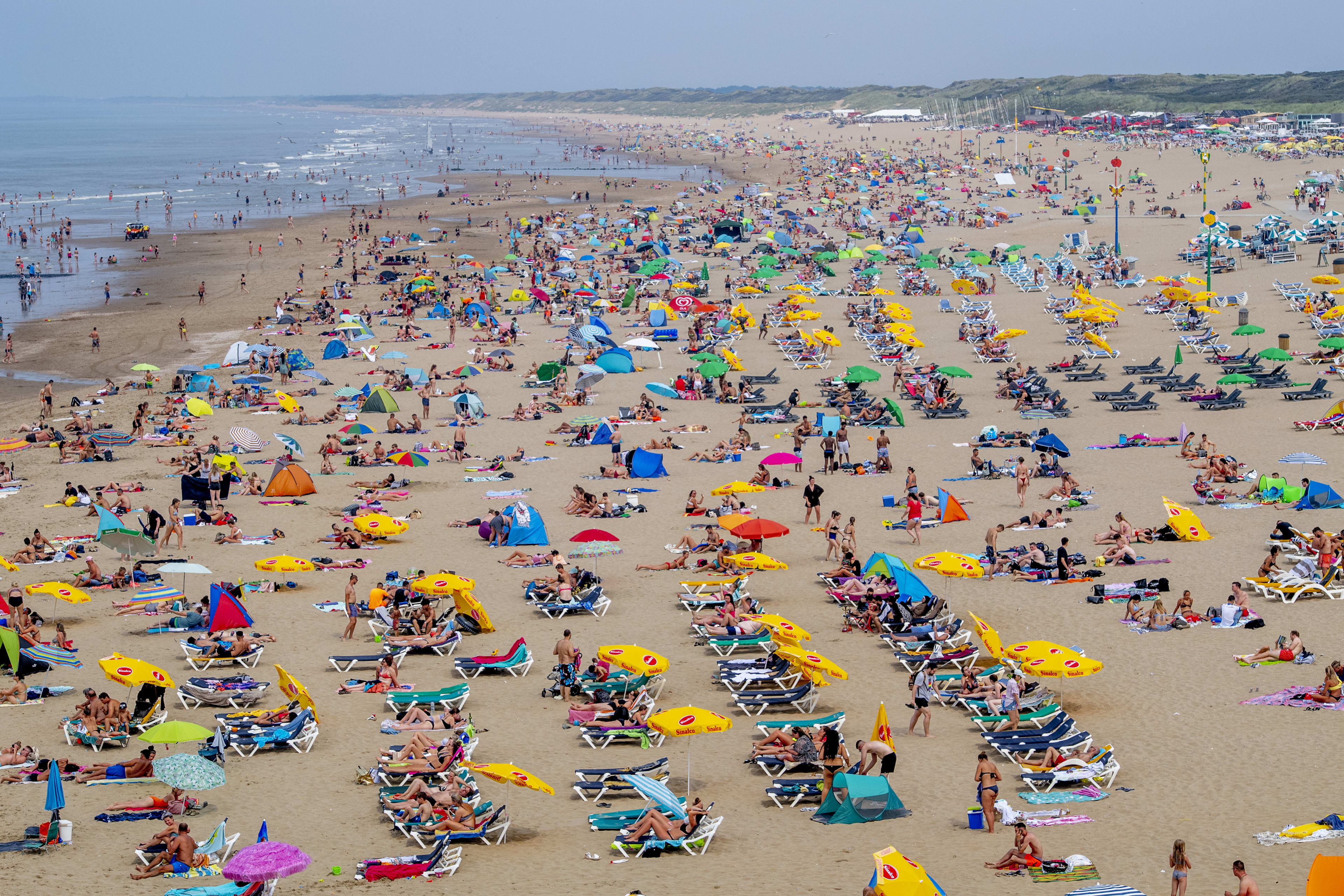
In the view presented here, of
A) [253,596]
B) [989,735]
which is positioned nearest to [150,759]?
[253,596]

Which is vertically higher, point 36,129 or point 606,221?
point 36,129

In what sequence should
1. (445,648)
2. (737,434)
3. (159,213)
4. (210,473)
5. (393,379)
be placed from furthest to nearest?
(159,213)
(393,379)
(737,434)
(210,473)
(445,648)

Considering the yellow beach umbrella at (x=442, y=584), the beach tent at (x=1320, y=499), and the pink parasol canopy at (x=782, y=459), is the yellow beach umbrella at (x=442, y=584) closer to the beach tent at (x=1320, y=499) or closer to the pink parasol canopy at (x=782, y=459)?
the pink parasol canopy at (x=782, y=459)

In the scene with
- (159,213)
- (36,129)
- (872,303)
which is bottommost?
(872,303)

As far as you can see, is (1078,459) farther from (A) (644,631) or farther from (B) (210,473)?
(B) (210,473)

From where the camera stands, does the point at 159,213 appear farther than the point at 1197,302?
Yes

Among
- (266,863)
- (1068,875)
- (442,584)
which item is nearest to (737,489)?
(442,584)

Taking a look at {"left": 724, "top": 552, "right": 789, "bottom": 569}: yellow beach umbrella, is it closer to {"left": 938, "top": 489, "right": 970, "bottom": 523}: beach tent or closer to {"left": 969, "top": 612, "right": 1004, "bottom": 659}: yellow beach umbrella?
{"left": 938, "top": 489, "right": 970, "bottom": 523}: beach tent
